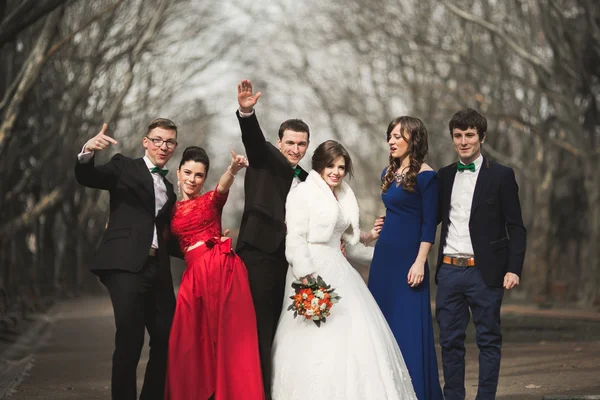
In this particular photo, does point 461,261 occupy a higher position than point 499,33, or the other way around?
point 499,33

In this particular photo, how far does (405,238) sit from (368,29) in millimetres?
24314

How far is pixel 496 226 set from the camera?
8.81m

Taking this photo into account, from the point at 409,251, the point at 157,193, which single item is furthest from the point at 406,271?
the point at 157,193

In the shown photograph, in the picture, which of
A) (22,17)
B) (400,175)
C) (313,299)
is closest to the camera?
(313,299)

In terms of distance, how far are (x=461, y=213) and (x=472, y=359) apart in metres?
5.69

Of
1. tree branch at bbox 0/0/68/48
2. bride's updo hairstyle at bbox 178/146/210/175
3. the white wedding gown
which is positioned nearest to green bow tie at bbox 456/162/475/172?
the white wedding gown

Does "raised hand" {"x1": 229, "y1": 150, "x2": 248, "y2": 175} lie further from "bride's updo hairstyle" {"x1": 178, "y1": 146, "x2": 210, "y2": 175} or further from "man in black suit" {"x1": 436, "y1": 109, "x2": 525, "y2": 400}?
"man in black suit" {"x1": 436, "y1": 109, "x2": 525, "y2": 400}

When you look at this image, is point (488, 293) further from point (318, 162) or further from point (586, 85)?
point (586, 85)

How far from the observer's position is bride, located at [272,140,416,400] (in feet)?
26.4

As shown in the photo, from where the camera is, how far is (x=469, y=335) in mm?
18125

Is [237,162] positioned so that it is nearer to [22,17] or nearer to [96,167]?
[96,167]

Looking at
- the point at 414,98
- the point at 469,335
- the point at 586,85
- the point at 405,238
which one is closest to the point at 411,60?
the point at 414,98

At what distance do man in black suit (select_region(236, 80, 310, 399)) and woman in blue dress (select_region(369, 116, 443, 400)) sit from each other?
78cm

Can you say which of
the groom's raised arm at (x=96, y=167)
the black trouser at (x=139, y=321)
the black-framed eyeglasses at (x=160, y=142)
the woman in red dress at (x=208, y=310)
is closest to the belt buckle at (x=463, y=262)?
the woman in red dress at (x=208, y=310)
